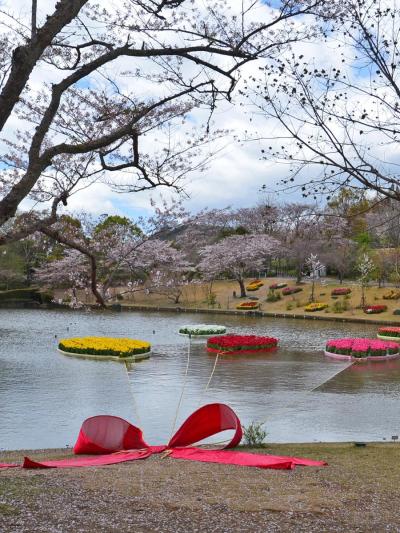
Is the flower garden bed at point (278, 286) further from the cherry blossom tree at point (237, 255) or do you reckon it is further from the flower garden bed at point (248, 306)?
the flower garden bed at point (248, 306)

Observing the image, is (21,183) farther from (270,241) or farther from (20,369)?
(270,241)

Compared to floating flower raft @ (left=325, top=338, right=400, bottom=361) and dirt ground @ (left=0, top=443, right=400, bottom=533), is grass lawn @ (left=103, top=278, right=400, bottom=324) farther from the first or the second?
dirt ground @ (left=0, top=443, right=400, bottom=533)

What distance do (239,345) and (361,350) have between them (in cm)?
358

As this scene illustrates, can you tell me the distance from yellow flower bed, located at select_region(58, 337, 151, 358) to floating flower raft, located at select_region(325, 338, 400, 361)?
5479 mm

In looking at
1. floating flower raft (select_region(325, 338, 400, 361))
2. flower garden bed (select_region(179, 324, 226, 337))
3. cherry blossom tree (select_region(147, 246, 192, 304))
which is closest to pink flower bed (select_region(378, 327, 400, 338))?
floating flower raft (select_region(325, 338, 400, 361))

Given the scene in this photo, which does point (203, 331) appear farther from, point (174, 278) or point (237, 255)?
point (237, 255)

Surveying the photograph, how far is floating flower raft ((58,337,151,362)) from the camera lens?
1675cm

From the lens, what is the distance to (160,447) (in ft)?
24.3

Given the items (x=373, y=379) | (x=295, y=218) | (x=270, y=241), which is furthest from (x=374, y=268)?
(x=295, y=218)

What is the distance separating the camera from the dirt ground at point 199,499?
4055 millimetres

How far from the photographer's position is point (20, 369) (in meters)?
14.6

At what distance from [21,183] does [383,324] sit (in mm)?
26246

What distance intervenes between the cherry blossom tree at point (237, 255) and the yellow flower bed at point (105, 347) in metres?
21.2

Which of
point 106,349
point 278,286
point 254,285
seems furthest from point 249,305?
point 106,349
